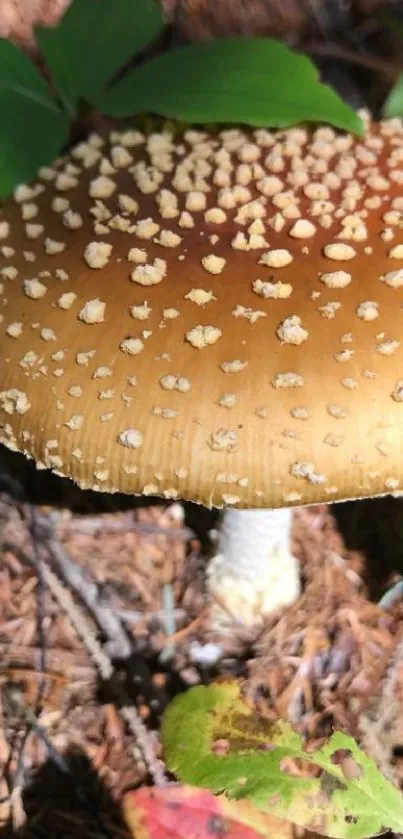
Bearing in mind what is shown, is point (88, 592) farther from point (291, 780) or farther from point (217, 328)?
point (217, 328)

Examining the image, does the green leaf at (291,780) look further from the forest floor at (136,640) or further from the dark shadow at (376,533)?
the dark shadow at (376,533)

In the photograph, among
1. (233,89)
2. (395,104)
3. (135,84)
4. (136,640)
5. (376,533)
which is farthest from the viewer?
(376,533)

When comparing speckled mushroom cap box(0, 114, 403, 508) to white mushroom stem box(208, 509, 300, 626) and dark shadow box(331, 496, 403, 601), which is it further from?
dark shadow box(331, 496, 403, 601)

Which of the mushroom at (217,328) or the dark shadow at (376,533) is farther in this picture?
the dark shadow at (376,533)

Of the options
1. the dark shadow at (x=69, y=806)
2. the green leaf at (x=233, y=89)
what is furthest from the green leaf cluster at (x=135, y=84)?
the dark shadow at (x=69, y=806)

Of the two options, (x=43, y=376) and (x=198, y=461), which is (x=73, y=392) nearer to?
(x=43, y=376)

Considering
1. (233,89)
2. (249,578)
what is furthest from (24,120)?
(249,578)
